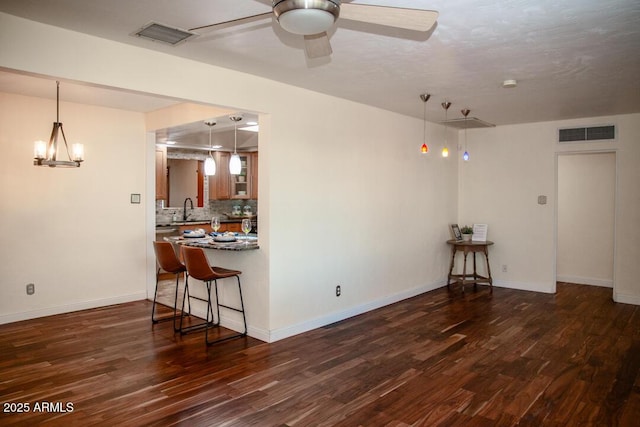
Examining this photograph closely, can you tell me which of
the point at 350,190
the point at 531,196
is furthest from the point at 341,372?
the point at 531,196

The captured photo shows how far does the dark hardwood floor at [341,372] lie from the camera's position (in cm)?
283

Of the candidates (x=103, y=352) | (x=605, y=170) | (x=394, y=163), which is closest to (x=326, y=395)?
(x=103, y=352)

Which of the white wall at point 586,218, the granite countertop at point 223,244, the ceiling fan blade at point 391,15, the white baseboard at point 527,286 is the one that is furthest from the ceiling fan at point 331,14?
the white wall at point 586,218

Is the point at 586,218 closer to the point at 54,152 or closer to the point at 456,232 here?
the point at 456,232

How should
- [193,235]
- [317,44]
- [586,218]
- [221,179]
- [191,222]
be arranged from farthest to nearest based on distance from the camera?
[221,179]
[191,222]
[586,218]
[193,235]
[317,44]

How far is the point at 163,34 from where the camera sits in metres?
2.96

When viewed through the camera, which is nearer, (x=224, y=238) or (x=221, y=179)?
(x=224, y=238)

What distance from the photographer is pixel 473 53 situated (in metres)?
3.30

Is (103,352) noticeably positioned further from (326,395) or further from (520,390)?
(520,390)

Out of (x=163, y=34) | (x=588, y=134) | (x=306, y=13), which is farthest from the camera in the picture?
(x=588, y=134)

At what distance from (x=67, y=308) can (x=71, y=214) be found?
1.13 meters

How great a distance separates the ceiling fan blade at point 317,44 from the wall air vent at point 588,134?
5121 millimetres

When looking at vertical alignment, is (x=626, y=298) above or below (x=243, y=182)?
below

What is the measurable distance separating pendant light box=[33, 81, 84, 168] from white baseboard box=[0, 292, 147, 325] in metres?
1.69
